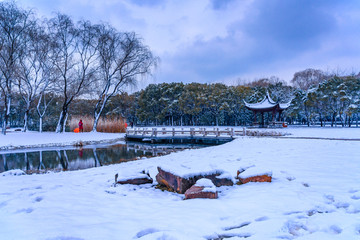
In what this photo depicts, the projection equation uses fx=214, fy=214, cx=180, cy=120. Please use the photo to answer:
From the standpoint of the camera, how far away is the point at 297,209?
8.99ft

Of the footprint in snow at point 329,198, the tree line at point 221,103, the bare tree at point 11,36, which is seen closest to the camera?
the footprint in snow at point 329,198

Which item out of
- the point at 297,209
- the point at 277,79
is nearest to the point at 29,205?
the point at 297,209

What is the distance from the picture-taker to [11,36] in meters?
15.3

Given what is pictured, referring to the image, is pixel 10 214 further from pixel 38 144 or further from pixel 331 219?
pixel 38 144

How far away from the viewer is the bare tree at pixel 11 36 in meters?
14.4

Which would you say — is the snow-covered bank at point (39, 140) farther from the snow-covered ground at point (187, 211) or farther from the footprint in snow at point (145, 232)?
the footprint in snow at point (145, 232)

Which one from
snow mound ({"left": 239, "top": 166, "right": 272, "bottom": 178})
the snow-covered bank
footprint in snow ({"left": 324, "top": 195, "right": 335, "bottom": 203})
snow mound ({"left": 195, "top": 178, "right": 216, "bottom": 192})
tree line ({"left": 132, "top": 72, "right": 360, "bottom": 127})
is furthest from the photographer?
tree line ({"left": 132, "top": 72, "right": 360, "bottom": 127})

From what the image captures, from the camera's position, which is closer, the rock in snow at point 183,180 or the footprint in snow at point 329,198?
the footprint in snow at point 329,198

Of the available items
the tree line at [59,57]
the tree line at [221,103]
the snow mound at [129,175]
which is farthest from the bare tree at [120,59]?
the snow mound at [129,175]

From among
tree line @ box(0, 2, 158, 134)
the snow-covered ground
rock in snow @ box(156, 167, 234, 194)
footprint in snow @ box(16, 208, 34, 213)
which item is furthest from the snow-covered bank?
rock in snow @ box(156, 167, 234, 194)

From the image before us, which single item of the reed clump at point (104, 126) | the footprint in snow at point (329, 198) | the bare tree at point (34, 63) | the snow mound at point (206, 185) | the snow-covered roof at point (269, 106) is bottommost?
the footprint in snow at point (329, 198)

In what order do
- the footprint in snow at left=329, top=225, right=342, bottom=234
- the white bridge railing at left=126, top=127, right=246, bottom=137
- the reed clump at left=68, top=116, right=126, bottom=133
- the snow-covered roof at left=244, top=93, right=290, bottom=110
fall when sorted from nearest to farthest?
the footprint in snow at left=329, top=225, right=342, bottom=234 → the white bridge railing at left=126, top=127, right=246, bottom=137 → the reed clump at left=68, top=116, right=126, bottom=133 → the snow-covered roof at left=244, top=93, right=290, bottom=110

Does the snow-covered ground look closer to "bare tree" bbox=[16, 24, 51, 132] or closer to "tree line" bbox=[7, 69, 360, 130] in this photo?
"bare tree" bbox=[16, 24, 51, 132]

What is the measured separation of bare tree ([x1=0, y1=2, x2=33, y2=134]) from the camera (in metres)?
14.4
